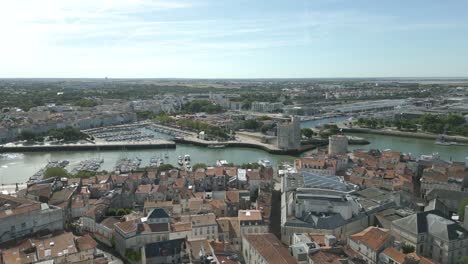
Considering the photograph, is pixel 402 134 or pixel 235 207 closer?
pixel 235 207

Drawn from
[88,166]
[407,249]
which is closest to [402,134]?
[88,166]

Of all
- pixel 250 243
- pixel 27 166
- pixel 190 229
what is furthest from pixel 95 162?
pixel 250 243

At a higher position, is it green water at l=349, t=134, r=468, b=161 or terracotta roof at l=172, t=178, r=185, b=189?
terracotta roof at l=172, t=178, r=185, b=189

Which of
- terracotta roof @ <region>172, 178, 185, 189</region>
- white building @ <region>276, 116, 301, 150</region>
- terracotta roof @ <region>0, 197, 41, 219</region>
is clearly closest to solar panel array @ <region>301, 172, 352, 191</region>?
terracotta roof @ <region>172, 178, 185, 189</region>

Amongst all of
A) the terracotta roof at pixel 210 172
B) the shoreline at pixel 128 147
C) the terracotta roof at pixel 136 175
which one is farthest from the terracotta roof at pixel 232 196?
the shoreline at pixel 128 147

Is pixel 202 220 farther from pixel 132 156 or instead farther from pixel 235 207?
pixel 132 156

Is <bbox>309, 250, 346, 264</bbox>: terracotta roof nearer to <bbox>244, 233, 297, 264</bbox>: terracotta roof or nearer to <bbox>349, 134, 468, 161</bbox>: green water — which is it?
<bbox>244, 233, 297, 264</bbox>: terracotta roof
